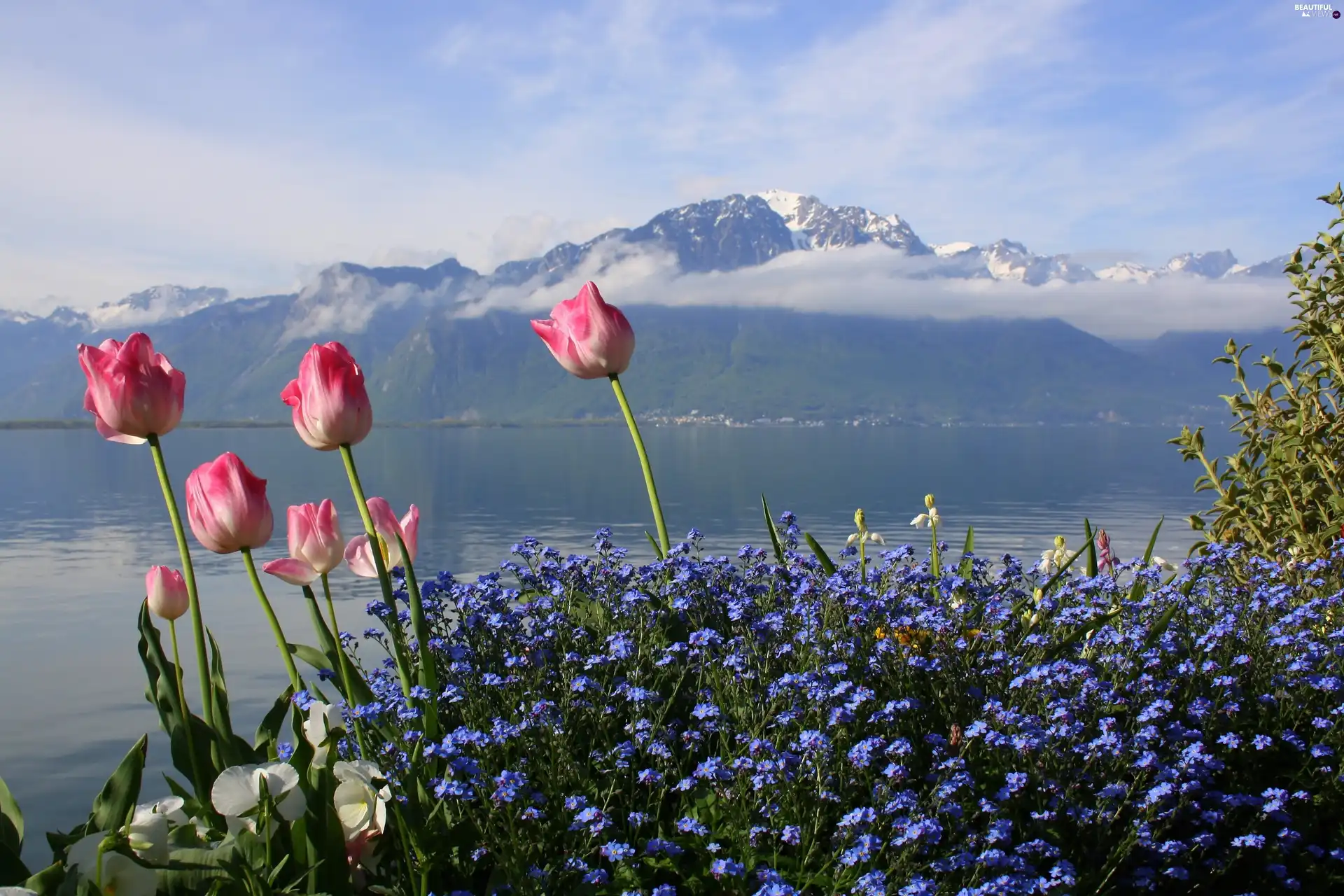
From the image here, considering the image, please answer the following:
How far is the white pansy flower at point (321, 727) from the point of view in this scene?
114 inches

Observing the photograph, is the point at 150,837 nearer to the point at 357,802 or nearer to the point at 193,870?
the point at 193,870

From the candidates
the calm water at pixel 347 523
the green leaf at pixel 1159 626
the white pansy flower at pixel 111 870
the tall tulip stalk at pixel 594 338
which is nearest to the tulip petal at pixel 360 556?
the tall tulip stalk at pixel 594 338

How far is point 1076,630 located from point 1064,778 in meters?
0.77

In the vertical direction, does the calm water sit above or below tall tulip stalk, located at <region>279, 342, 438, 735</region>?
below

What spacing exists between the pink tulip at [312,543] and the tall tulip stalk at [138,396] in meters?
0.34

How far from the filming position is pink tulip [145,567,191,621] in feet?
12.7

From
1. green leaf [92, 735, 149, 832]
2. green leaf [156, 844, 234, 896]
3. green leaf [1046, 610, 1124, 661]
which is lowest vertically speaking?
green leaf [156, 844, 234, 896]

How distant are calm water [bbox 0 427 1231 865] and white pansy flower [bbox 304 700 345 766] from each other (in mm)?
5437

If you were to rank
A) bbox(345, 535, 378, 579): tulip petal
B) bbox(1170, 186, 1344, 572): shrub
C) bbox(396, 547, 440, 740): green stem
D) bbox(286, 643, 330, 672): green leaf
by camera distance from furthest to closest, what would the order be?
1. bbox(1170, 186, 1344, 572): shrub
2. bbox(345, 535, 378, 579): tulip petal
3. bbox(286, 643, 330, 672): green leaf
4. bbox(396, 547, 440, 740): green stem

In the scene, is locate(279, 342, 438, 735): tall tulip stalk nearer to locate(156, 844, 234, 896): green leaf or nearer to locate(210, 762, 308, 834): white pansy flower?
locate(210, 762, 308, 834): white pansy flower

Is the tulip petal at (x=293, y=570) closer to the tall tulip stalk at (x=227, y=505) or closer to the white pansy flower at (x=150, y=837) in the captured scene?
the tall tulip stalk at (x=227, y=505)

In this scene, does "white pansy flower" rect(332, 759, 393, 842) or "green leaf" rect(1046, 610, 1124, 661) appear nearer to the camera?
"white pansy flower" rect(332, 759, 393, 842)

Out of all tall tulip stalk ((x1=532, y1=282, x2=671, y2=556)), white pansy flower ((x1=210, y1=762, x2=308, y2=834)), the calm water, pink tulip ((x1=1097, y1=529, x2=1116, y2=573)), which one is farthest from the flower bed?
A: the calm water

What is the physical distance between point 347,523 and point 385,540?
77.3ft
